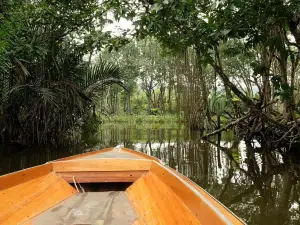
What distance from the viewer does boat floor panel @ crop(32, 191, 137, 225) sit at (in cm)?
206

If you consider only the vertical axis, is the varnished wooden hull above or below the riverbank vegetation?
below

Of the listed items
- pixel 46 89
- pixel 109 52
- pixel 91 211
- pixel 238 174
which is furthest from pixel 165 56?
pixel 91 211

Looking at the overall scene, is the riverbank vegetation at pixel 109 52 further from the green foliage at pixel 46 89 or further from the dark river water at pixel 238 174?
the dark river water at pixel 238 174

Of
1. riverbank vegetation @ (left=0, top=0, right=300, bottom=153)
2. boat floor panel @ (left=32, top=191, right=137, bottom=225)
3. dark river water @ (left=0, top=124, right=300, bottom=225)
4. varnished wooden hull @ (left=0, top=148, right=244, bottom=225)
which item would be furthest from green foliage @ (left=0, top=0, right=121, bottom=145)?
boat floor panel @ (left=32, top=191, right=137, bottom=225)

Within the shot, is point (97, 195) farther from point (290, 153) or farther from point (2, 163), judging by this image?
point (290, 153)

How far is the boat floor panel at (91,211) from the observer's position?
2064 mm

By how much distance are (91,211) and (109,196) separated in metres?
0.40

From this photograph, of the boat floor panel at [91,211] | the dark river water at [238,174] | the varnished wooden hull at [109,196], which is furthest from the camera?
the dark river water at [238,174]

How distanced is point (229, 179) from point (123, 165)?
2.09 meters

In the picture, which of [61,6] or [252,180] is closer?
[252,180]

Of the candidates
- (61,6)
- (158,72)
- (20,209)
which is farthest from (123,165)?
(158,72)

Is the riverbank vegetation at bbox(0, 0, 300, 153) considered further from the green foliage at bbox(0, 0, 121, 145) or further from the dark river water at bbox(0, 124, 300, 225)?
the dark river water at bbox(0, 124, 300, 225)

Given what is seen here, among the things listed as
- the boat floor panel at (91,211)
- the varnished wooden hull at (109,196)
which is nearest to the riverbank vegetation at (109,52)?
the varnished wooden hull at (109,196)

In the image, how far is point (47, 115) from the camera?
24.6 feet
